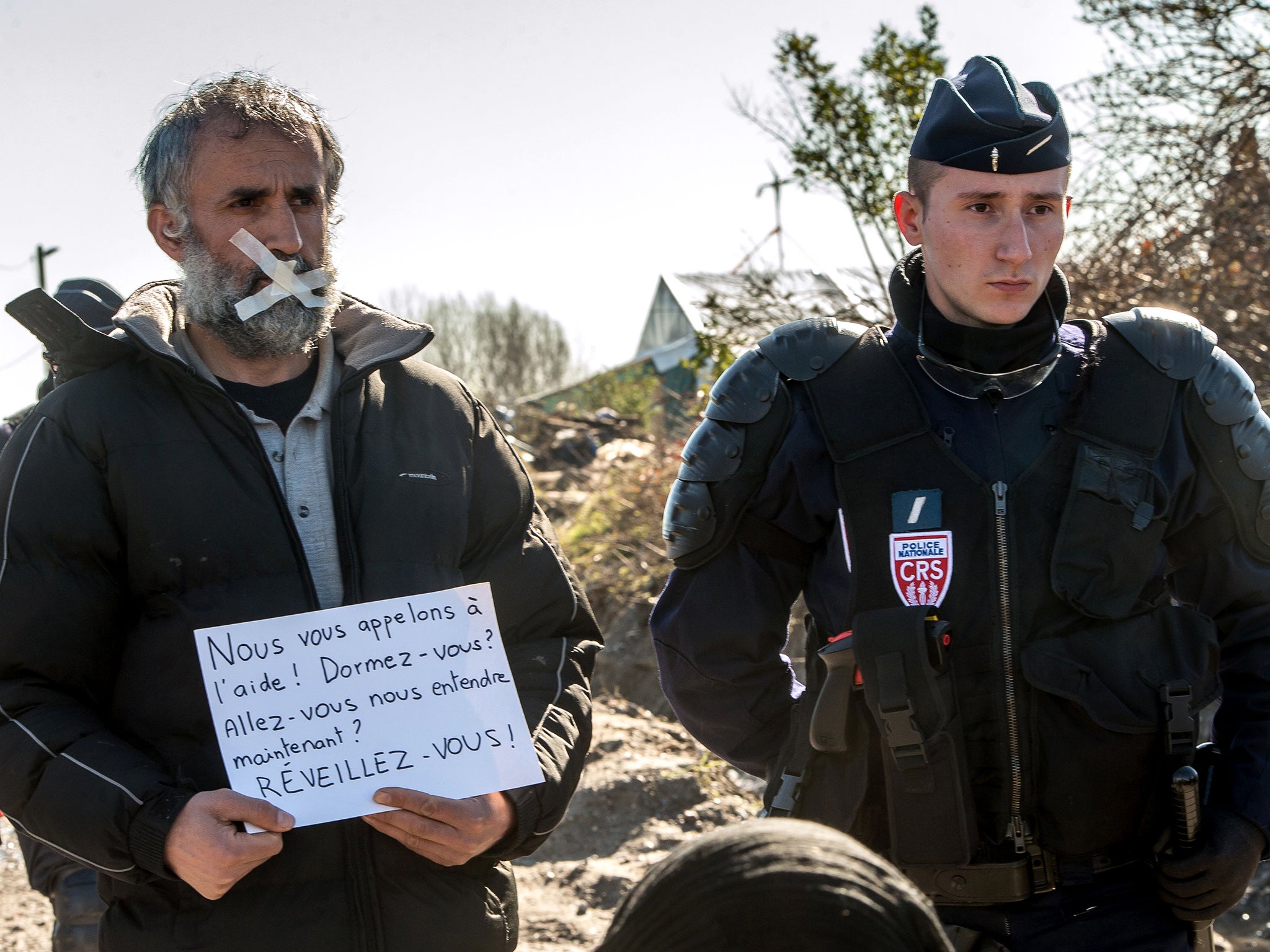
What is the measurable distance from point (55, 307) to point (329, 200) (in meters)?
0.61

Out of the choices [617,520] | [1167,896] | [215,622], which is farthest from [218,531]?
[617,520]

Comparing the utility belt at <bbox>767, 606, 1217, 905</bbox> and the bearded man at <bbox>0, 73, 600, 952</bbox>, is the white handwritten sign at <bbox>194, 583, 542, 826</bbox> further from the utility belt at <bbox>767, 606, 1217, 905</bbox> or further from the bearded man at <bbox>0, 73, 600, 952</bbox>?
the utility belt at <bbox>767, 606, 1217, 905</bbox>

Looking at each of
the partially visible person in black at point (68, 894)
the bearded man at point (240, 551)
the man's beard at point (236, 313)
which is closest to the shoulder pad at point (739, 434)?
the bearded man at point (240, 551)

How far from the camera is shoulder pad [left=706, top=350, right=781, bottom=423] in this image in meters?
2.38

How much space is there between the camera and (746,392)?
2.39 m

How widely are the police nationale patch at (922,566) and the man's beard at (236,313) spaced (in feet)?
3.89

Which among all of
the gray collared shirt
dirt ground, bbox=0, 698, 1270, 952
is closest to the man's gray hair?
the gray collared shirt

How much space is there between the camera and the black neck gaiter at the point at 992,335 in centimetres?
237

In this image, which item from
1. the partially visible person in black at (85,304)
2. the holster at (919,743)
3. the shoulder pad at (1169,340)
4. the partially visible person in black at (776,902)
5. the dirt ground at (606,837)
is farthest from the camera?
the dirt ground at (606,837)

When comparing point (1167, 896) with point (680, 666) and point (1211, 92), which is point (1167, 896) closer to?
point (680, 666)

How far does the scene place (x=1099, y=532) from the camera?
7.12 ft

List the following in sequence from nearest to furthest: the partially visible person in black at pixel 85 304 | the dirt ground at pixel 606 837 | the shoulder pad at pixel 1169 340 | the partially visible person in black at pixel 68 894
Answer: the shoulder pad at pixel 1169 340
the partially visible person in black at pixel 68 894
the partially visible person in black at pixel 85 304
the dirt ground at pixel 606 837

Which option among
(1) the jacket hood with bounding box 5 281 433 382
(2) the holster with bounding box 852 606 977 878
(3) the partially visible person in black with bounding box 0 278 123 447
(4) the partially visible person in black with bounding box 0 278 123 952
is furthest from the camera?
(3) the partially visible person in black with bounding box 0 278 123 447

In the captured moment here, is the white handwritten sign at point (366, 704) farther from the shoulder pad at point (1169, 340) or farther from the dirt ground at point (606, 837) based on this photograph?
the dirt ground at point (606, 837)
